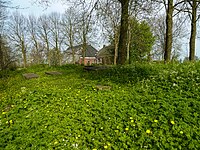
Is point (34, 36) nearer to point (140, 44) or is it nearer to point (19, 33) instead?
point (19, 33)

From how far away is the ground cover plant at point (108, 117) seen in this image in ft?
9.90

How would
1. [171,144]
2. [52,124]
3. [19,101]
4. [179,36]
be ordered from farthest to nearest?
1. [179,36]
2. [19,101]
3. [52,124]
4. [171,144]

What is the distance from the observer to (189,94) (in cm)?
409

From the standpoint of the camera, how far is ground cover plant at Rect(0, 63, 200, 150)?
3018 mm

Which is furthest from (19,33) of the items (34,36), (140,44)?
(140,44)

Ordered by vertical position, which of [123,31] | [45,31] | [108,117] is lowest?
[108,117]

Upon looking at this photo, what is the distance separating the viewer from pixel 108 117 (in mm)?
3566

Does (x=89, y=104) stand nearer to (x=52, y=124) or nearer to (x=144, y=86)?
(x=52, y=124)

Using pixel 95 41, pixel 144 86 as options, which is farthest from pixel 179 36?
pixel 144 86

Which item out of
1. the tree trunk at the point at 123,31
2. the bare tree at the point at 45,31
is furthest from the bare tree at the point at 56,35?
the tree trunk at the point at 123,31

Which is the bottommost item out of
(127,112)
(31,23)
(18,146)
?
(18,146)

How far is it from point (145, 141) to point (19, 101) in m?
3.01

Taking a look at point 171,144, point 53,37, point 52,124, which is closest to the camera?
point 171,144

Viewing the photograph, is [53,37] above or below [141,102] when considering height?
above
